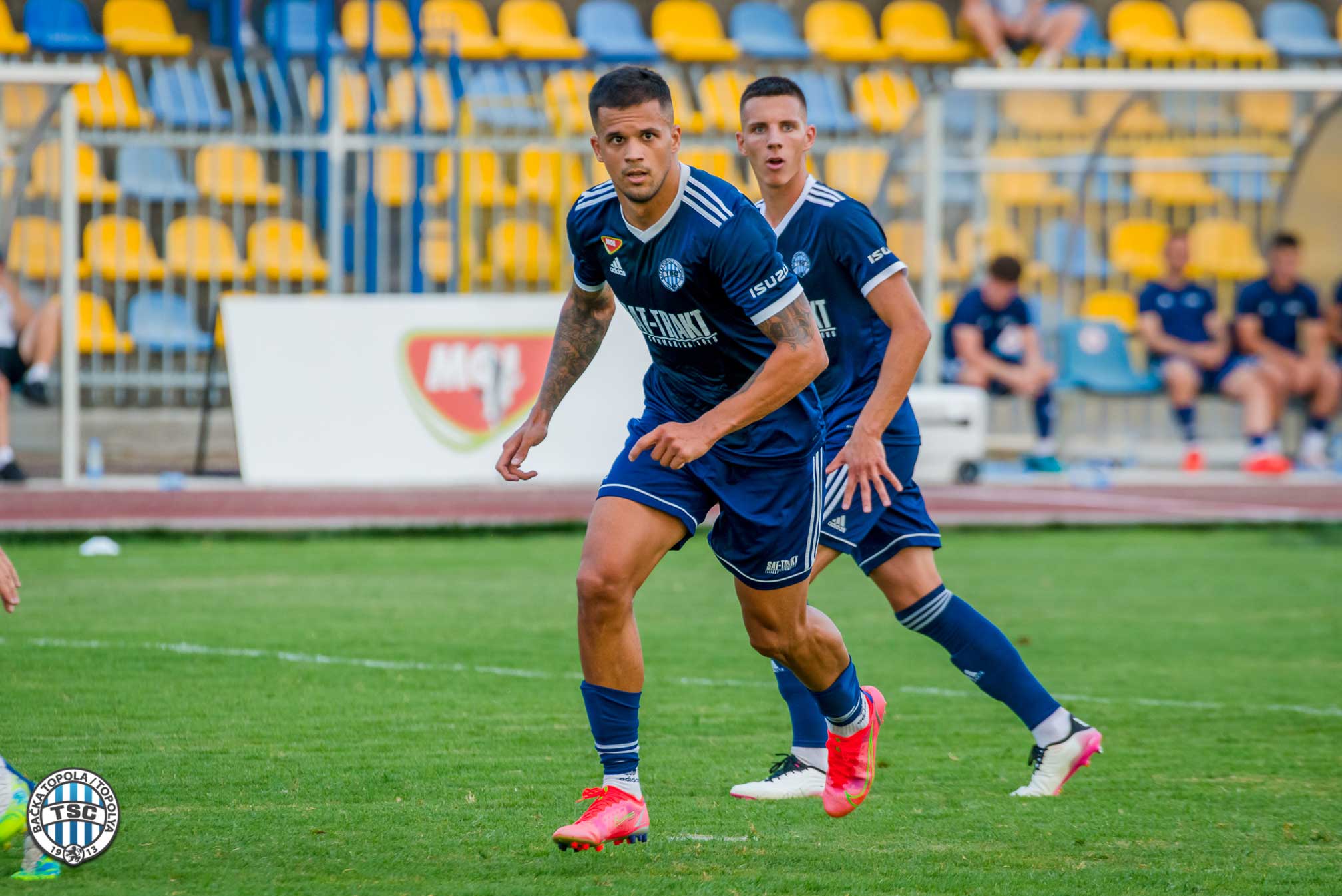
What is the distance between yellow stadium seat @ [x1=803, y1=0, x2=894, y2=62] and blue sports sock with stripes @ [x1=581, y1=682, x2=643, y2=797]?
54.0ft

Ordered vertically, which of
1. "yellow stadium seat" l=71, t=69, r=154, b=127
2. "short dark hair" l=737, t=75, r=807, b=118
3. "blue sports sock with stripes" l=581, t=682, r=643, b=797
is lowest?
"blue sports sock with stripes" l=581, t=682, r=643, b=797

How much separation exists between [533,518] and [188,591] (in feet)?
11.6

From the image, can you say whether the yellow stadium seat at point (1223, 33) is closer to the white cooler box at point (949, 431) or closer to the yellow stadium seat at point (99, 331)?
the white cooler box at point (949, 431)

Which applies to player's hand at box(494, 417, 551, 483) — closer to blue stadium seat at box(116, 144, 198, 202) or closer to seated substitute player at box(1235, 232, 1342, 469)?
blue stadium seat at box(116, 144, 198, 202)

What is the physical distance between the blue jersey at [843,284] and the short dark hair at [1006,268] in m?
9.86

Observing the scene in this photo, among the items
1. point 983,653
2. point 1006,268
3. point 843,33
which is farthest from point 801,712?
point 843,33

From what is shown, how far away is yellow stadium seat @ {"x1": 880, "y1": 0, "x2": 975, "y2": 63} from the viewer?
20359 mm

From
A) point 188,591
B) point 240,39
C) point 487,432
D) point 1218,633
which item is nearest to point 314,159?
point 240,39

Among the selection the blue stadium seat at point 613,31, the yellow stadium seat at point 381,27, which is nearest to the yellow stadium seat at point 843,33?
the blue stadium seat at point 613,31

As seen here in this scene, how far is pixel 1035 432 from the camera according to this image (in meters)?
15.6

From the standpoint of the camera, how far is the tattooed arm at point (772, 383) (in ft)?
14.3

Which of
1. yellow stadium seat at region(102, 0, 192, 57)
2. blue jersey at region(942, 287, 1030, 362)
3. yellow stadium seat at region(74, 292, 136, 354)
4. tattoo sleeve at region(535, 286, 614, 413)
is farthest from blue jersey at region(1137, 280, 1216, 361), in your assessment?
tattoo sleeve at region(535, 286, 614, 413)

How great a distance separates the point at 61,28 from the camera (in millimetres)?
18281

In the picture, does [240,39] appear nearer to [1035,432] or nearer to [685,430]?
[1035,432]
